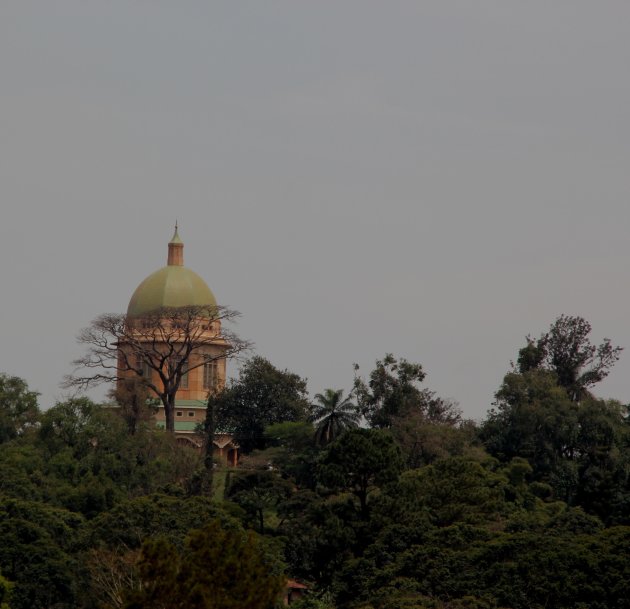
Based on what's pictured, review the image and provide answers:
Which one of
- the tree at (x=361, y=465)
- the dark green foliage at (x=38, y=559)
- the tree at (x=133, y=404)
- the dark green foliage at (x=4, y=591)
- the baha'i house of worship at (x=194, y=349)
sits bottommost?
the dark green foliage at (x=4, y=591)

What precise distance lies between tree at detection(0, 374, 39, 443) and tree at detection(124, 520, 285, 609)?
37.3 m

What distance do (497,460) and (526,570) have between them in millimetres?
18887

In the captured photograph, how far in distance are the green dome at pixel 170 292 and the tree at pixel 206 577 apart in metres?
50.7

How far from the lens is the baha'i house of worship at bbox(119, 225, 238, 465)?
8806cm

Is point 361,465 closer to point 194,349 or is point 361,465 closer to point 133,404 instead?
point 133,404

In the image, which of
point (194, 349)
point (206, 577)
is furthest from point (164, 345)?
point (206, 577)

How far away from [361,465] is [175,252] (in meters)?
36.2

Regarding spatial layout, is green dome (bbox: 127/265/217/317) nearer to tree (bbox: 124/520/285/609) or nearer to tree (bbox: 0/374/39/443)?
tree (bbox: 0/374/39/443)

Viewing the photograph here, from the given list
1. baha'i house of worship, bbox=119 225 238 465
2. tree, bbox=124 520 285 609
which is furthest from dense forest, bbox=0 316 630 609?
baha'i house of worship, bbox=119 225 238 465

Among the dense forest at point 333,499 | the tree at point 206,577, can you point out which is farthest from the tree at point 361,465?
the tree at point 206,577

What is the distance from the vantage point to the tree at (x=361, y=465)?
2382 inches

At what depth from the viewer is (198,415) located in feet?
302

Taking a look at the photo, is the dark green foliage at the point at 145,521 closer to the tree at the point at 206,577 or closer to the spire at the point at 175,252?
the tree at the point at 206,577

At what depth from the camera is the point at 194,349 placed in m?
88.9
